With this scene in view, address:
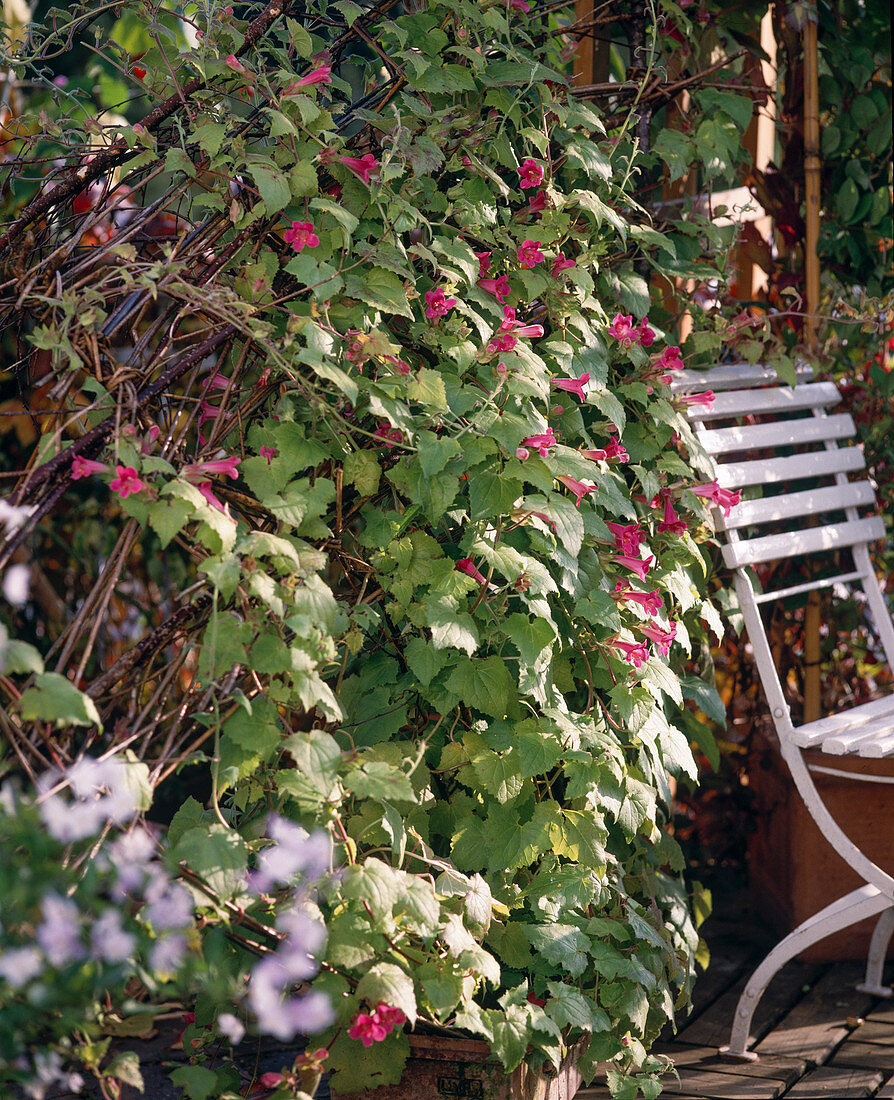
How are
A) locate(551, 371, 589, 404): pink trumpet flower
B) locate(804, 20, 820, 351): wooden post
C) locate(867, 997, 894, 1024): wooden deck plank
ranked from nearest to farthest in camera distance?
locate(551, 371, 589, 404): pink trumpet flower < locate(867, 997, 894, 1024): wooden deck plank < locate(804, 20, 820, 351): wooden post

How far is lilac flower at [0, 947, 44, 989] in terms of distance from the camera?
1.06 meters

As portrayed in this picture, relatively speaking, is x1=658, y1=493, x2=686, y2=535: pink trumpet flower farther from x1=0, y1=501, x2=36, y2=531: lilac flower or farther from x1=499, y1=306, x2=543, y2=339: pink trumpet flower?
x1=0, y1=501, x2=36, y2=531: lilac flower

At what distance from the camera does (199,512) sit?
134 cm

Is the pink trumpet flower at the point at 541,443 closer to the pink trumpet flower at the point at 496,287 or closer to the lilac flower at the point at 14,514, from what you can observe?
the pink trumpet flower at the point at 496,287

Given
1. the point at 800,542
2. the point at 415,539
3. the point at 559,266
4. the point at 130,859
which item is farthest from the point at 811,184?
the point at 130,859

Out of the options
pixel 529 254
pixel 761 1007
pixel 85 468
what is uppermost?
pixel 529 254

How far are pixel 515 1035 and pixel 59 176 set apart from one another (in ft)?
5.06

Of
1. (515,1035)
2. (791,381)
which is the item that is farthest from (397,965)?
(791,381)

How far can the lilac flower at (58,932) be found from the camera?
1.08 m

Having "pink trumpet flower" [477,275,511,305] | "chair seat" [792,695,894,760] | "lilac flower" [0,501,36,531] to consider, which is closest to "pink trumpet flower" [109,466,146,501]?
"lilac flower" [0,501,36,531]

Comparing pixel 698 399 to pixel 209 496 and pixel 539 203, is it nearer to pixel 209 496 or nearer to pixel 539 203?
pixel 539 203

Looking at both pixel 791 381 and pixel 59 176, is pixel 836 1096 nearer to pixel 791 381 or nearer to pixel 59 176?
pixel 791 381

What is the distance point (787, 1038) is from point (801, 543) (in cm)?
107

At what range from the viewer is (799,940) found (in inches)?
87.4
